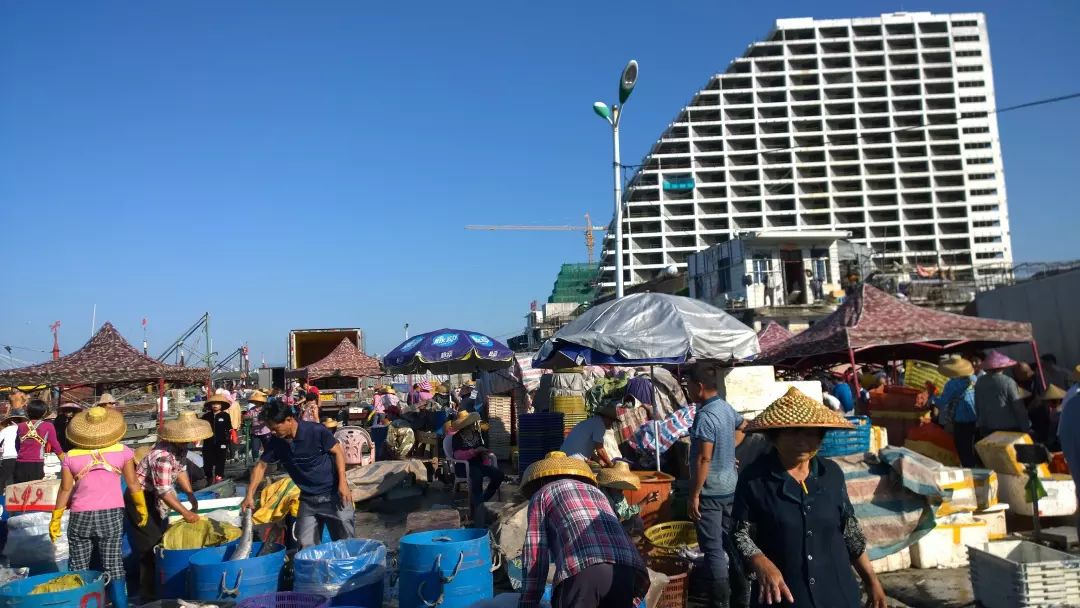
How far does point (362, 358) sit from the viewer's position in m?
21.9

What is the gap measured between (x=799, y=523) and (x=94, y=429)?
470 centimetres

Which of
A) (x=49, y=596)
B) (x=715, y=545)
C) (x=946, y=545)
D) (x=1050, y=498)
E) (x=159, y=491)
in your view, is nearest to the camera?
(x=49, y=596)

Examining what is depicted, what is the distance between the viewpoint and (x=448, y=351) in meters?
10.4

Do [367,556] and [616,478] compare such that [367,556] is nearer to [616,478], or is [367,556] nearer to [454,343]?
[616,478]

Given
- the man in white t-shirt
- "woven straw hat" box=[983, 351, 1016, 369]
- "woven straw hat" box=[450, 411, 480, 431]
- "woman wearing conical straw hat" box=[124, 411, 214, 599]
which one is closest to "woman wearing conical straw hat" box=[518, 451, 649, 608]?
the man in white t-shirt

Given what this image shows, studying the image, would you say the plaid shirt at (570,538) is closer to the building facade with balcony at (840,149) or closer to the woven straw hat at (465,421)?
the woven straw hat at (465,421)

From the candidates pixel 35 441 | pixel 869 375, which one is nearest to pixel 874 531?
pixel 35 441

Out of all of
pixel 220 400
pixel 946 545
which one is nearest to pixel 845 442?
pixel 946 545

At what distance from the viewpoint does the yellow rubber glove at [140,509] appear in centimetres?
515

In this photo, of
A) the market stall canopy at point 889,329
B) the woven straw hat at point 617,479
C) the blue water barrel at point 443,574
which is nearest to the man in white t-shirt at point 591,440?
the woven straw hat at point 617,479

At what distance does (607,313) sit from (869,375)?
12075mm

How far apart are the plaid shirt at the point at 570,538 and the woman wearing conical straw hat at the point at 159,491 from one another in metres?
3.28

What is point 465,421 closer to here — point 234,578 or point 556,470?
point 234,578

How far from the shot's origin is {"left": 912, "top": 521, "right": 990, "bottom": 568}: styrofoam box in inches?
224
